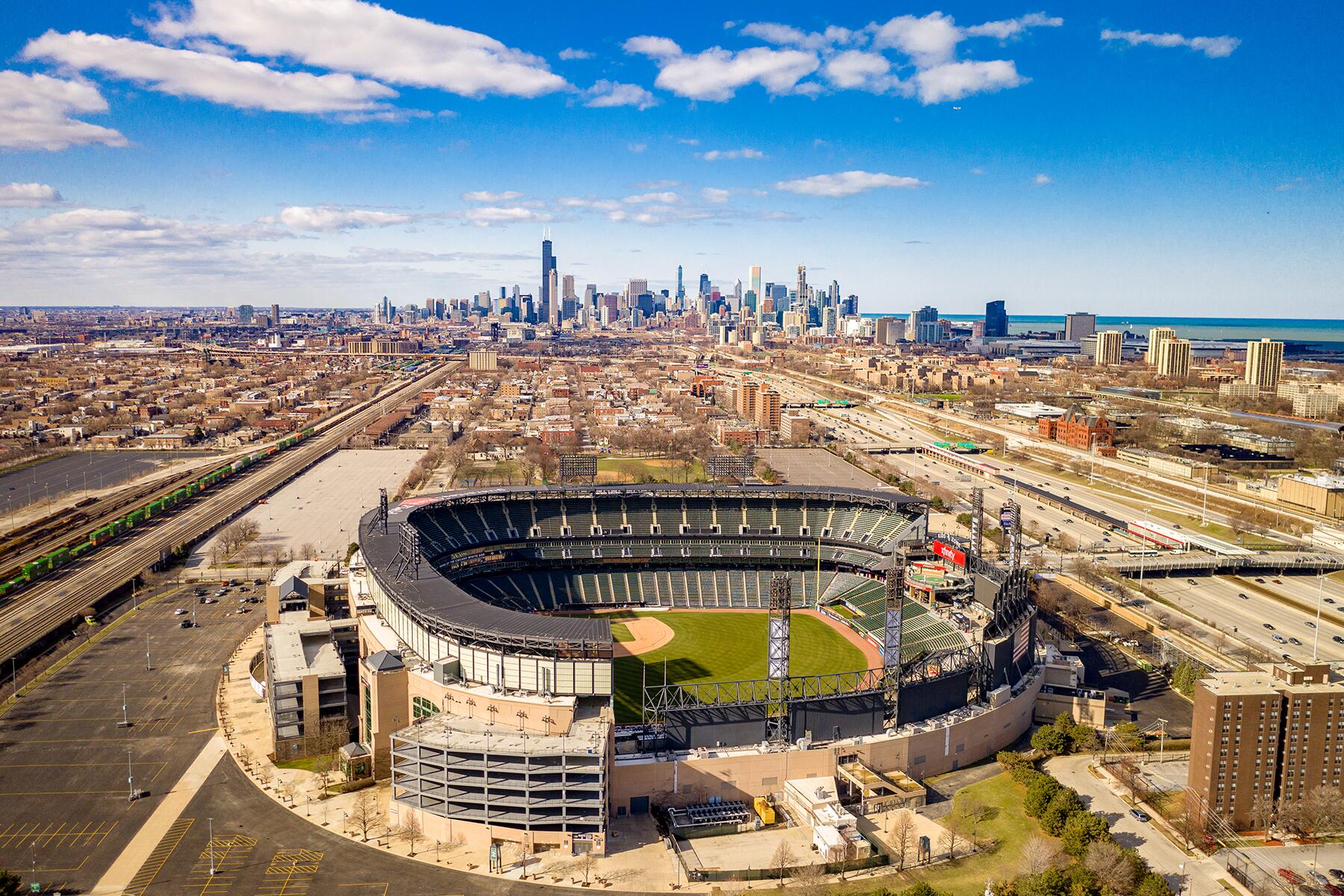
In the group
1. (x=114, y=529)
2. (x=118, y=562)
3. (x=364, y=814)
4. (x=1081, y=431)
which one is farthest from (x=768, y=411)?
(x=364, y=814)

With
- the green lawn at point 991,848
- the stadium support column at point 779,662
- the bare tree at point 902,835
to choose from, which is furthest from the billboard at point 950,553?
the bare tree at point 902,835

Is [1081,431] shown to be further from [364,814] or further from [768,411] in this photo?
[364,814]

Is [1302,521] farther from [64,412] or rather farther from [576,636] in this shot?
[64,412]

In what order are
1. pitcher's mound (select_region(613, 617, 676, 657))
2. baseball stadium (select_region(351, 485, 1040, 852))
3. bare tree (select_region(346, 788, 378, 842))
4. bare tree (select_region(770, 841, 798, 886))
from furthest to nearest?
pitcher's mound (select_region(613, 617, 676, 657)) < baseball stadium (select_region(351, 485, 1040, 852)) < bare tree (select_region(346, 788, 378, 842)) < bare tree (select_region(770, 841, 798, 886))

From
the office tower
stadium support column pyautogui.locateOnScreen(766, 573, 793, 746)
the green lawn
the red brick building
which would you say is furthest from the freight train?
the red brick building

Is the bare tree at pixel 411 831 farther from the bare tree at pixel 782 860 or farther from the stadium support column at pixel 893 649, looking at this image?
the stadium support column at pixel 893 649

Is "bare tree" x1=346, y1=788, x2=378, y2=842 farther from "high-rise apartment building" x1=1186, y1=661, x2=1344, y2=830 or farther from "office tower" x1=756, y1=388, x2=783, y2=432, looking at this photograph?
"office tower" x1=756, y1=388, x2=783, y2=432

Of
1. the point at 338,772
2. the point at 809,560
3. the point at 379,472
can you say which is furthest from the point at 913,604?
the point at 379,472
